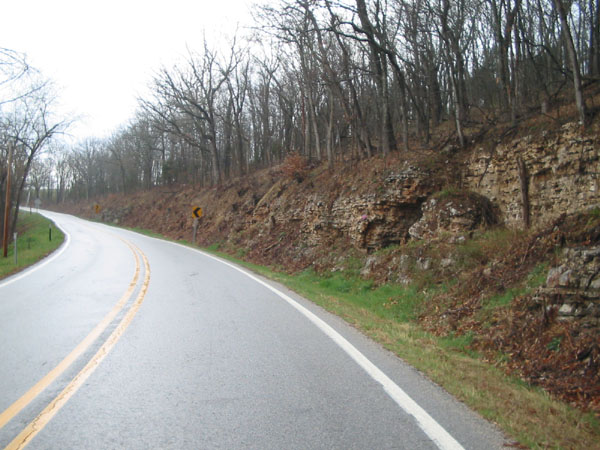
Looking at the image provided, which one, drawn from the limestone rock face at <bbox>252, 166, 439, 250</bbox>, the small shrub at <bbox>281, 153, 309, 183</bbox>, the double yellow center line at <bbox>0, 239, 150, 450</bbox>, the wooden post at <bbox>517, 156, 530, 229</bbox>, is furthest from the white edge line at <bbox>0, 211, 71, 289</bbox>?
the wooden post at <bbox>517, 156, 530, 229</bbox>

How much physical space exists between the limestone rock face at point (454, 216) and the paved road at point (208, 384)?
17.7 feet

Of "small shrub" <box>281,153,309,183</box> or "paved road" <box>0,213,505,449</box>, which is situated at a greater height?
"small shrub" <box>281,153,309,183</box>

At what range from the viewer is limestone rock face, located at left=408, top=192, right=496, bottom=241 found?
12234 millimetres

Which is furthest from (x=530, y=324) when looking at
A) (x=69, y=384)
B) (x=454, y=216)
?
(x=454, y=216)

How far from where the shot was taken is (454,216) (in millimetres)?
12578

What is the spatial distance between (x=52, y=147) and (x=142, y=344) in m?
36.1

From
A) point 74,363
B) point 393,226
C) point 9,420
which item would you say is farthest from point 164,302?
point 393,226

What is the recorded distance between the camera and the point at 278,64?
3145 centimetres

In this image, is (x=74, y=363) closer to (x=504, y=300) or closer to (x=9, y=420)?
(x=9, y=420)

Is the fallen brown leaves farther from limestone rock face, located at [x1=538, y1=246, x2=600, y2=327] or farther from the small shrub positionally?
the small shrub

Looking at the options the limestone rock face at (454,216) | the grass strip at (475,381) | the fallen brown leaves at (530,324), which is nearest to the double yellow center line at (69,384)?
the grass strip at (475,381)

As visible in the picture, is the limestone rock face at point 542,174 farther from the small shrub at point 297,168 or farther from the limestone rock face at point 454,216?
the small shrub at point 297,168

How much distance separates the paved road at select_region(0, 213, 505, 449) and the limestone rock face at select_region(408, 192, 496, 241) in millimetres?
5408

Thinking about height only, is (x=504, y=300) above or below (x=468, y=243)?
below
